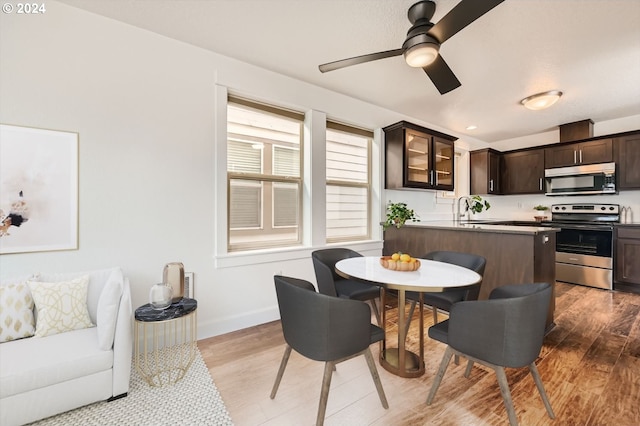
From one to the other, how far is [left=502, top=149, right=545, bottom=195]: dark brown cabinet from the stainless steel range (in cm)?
67

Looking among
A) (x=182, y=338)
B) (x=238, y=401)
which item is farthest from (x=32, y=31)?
(x=238, y=401)

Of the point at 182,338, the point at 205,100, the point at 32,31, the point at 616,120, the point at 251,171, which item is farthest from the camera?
the point at 616,120

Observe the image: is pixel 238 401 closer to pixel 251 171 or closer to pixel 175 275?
pixel 175 275

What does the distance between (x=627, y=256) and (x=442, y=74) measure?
433 cm

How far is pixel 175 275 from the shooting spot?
214 cm

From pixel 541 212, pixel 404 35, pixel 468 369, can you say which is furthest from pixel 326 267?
pixel 541 212

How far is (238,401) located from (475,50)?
11.2 feet

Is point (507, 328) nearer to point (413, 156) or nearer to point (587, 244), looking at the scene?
point (413, 156)

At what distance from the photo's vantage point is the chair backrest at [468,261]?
219 centimetres

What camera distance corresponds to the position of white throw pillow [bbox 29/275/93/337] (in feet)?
5.73

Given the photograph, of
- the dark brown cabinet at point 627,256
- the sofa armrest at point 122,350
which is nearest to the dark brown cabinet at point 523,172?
the dark brown cabinet at point 627,256

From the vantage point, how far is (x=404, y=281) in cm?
170

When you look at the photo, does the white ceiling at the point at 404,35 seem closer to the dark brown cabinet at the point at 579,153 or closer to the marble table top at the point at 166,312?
the dark brown cabinet at the point at 579,153

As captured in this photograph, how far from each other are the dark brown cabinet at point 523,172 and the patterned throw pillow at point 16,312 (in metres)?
6.94
